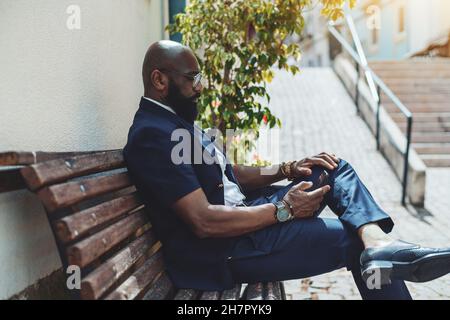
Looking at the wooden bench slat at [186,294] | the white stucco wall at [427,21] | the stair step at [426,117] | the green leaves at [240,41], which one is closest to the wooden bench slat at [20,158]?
the wooden bench slat at [186,294]

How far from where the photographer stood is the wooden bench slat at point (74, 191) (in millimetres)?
1862

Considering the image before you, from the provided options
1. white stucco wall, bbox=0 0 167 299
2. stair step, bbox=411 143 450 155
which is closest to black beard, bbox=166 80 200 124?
white stucco wall, bbox=0 0 167 299

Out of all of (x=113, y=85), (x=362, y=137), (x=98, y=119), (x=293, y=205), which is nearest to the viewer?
(x=293, y=205)

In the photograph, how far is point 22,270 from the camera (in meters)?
2.33

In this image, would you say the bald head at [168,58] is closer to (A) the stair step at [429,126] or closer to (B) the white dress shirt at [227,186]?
(B) the white dress shirt at [227,186]

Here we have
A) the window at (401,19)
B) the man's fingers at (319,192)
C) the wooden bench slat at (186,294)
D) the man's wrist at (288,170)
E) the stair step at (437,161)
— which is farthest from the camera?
the window at (401,19)

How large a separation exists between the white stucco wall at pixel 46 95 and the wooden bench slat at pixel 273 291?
106 centimetres

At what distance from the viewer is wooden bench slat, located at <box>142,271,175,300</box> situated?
2.31m

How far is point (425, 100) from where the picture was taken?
1230 cm

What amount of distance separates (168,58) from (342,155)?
690 cm

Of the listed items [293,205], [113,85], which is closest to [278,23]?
[113,85]
